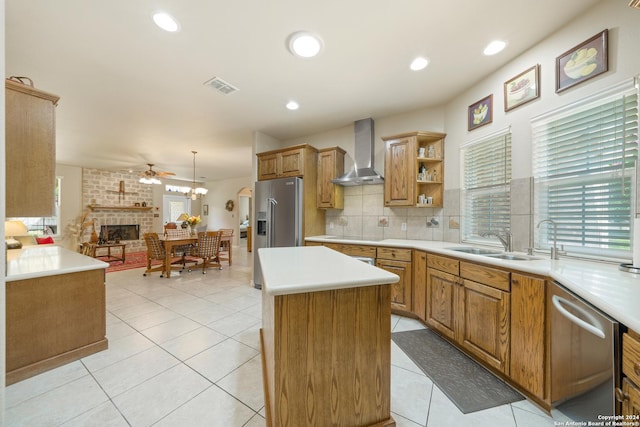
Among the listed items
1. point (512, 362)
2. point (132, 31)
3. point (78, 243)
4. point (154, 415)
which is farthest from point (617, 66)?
point (78, 243)

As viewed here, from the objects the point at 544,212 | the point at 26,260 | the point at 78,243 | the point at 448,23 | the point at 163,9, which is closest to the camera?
the point at 163,9

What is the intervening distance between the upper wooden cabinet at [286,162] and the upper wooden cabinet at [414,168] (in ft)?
3.82

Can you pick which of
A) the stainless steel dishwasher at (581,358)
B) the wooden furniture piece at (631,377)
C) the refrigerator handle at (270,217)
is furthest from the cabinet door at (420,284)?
the refrigerator handle at (270,217)

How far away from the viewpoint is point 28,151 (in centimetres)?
147

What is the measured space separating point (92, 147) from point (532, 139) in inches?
283

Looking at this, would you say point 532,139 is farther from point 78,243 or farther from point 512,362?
point 78,243

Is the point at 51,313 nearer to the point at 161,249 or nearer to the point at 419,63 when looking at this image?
the point at 161,249

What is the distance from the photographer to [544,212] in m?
1.90

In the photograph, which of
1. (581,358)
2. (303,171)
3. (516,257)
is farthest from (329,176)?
(581,358)

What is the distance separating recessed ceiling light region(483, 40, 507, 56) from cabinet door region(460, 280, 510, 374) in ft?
6.56

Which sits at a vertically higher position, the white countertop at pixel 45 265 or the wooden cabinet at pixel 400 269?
the white countertop at pixel 45 265

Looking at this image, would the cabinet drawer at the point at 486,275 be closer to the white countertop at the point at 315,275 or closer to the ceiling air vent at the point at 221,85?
A: the white countertop at the point at 315,275

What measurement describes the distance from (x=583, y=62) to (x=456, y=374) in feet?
7.99

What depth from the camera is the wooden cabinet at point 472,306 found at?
1612 millimetres
